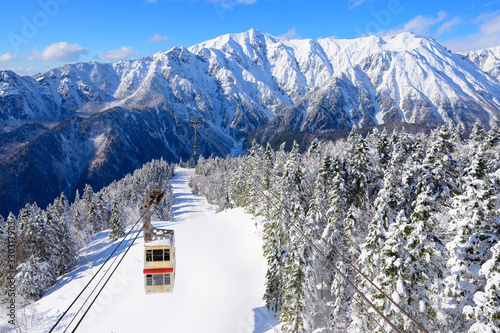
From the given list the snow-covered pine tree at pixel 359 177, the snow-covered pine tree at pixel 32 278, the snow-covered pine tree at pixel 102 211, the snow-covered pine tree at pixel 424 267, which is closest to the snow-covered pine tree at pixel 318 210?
the snow-covered pine tree at pixel 359 177

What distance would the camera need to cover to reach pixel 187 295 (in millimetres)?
42094

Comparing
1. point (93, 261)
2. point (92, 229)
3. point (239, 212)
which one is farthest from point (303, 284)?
point (92, 229)

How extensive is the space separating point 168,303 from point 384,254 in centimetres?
3271

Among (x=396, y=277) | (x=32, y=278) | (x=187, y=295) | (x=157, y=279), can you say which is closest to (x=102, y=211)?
(x=32, y=278)

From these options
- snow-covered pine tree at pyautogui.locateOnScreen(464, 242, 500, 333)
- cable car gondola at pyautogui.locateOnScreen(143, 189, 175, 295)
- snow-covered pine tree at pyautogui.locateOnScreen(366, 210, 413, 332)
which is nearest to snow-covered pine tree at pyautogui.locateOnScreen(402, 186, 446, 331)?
snow-covered pine tree at pyautogui.locateOnScreen(366, 210, 413, 332)

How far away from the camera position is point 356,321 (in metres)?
24.1

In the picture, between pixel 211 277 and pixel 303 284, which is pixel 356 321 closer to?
pixel 303 284

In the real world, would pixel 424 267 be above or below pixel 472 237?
below

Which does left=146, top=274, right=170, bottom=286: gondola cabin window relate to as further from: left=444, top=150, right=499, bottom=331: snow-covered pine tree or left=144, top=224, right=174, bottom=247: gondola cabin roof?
left=444, top=150, right=499, bottom=331: snow-covered pine tree

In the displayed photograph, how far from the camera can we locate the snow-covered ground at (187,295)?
1435 inches

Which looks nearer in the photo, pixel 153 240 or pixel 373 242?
pixel 153 240

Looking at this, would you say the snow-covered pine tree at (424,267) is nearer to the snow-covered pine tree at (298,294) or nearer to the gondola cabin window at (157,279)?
the snow-covered pine tree at (298,294)

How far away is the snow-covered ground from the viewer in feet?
120

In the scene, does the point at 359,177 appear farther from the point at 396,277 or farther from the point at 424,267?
the point at 396,277
